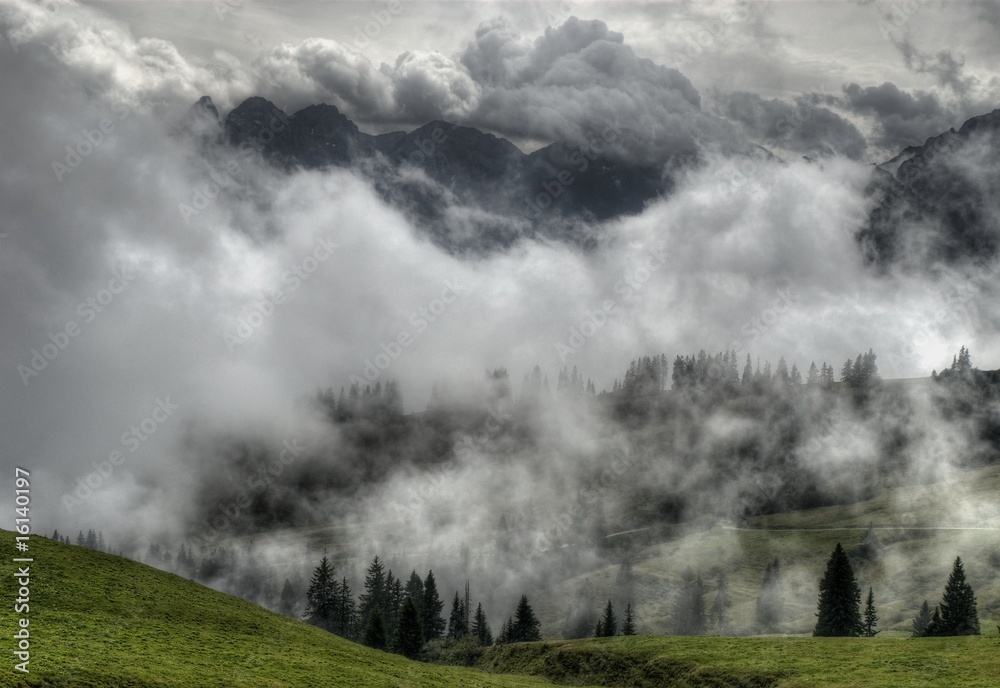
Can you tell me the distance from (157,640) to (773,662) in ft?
205

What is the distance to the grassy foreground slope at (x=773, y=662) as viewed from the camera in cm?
6999

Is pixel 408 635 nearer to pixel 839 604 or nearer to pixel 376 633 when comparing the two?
pixel 376 633

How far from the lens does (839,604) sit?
138500mm

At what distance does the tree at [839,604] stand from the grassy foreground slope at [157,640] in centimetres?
7277

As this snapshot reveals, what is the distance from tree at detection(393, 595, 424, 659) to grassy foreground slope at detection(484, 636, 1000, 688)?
39.1 m

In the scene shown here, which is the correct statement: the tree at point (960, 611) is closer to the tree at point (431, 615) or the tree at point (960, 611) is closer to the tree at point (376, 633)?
the tree at point (376, 633)

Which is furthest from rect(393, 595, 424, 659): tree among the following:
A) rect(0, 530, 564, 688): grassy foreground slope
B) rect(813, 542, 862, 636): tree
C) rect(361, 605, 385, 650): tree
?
rect(813, 542, 862, 636): tree

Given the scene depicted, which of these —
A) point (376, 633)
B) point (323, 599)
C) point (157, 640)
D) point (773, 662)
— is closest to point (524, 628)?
point (376, 633)

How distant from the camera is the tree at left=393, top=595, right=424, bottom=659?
143m

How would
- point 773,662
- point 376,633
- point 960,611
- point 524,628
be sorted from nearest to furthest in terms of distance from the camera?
point 773,662 → point 960,611 → point 376,633 → point 524,628

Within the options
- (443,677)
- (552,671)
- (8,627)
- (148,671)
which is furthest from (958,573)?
(8,627)

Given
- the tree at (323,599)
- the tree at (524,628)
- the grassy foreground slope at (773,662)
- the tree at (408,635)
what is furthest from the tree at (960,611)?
the tree at (323,599)

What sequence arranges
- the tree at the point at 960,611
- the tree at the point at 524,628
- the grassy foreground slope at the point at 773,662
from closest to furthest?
the grassy foreground slope at the point at 773,662 < the tree at the point at 960,611 < the tree at the point at 524,628

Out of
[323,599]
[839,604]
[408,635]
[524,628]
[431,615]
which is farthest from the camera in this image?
[323,599]
